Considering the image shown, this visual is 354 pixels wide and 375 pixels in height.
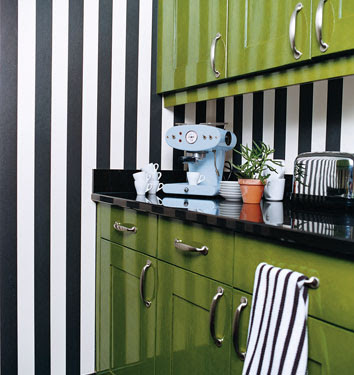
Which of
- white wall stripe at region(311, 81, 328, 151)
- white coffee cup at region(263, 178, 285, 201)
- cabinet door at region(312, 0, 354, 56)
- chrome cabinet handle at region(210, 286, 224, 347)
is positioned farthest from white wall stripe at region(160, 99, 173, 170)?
chrome cabinet handle at region(210, 286, 224, 347)

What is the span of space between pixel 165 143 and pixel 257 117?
508 millimetres

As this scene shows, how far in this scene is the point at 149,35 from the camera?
7.32ft

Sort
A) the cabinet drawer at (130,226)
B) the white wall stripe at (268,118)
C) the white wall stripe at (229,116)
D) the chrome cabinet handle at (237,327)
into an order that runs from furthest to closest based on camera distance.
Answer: the white wall stripe at (229,116), the white wall stripe at (268,118), the cabinet drawer at (130,226), the chrome cabinet handle at (237,327)

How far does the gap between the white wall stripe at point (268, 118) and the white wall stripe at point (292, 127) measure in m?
0.09

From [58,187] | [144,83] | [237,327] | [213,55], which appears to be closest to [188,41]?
[213,55]

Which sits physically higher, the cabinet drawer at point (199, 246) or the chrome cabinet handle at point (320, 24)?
the chrome cabinet handle at point (320, 24)

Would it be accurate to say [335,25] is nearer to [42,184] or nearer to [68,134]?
[68,134]

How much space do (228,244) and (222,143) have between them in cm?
86

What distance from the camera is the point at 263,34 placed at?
5.32 ft

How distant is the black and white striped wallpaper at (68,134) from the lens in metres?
1.86

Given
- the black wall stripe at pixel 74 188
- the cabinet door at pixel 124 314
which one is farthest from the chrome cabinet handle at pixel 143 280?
the black wall stripe at pixel 74 188

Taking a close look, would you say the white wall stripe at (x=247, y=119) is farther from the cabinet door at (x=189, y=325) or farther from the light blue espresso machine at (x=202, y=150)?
the cabinet door at (x=189, y=325)

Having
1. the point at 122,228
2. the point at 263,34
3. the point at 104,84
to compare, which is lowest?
the point at 122,228

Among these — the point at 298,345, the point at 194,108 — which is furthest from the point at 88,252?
the point at 298,345
